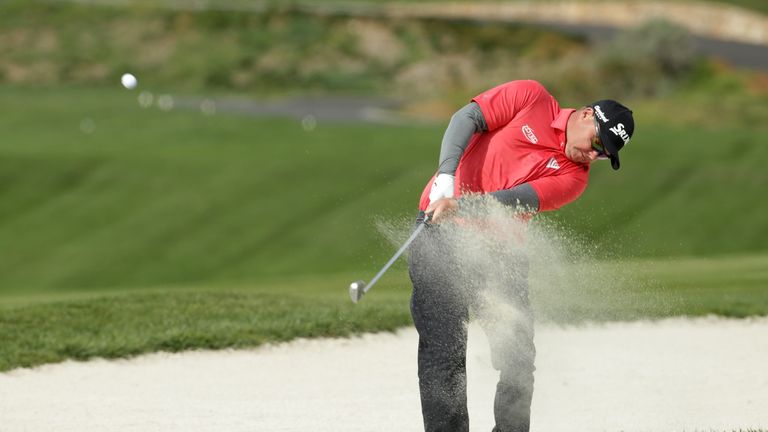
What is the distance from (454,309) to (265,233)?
13918 mm

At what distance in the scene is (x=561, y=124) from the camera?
6.23 metres

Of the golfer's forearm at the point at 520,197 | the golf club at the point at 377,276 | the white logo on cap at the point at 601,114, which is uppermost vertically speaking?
the white logo on cap at the point at 601,114

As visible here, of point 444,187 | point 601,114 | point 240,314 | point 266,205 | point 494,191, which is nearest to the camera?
point 444,187

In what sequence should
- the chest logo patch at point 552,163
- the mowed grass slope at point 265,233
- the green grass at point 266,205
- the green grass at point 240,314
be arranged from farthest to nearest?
the green grass at point 266,205 → the mowed grass slope at point 265,233 → the green grass at point 240,314 → the chest logo patch at point 552,163

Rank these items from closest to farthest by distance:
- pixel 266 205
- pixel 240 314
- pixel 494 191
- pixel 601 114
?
pixel 601 114 < pixel 494 191 < pixel 240 314 < pixel 266 205

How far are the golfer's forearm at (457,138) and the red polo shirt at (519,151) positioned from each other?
106 millimetres

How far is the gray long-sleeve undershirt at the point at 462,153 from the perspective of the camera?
601 cm

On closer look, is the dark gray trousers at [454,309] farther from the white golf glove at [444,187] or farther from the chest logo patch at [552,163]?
the chest logo patch at [552,163]

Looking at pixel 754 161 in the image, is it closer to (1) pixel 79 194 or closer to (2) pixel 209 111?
(1) pixel 79 194

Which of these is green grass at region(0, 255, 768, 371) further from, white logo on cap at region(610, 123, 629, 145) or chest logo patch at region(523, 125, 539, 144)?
white logo on cap at region(610, 123, 629, 145)

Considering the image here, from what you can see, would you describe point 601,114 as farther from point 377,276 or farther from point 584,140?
point 377,276

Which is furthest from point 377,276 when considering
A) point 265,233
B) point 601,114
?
point 265,233

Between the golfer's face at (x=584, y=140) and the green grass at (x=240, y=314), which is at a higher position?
the golfer's face at (x=584, y=140)

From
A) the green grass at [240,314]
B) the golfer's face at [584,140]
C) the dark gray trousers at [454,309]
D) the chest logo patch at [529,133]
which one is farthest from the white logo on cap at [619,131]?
the green grass at [240,314]
